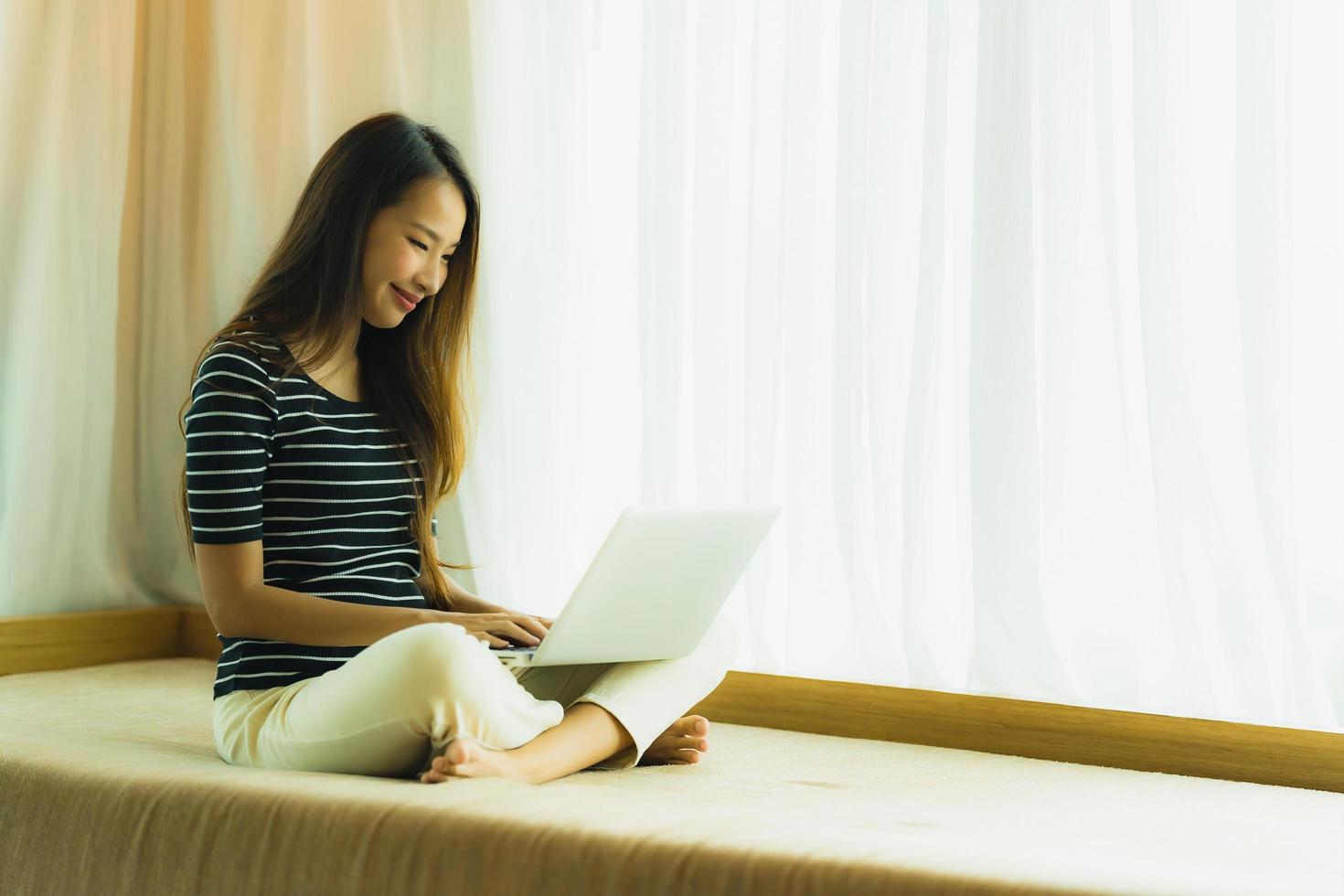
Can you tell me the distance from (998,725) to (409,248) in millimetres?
950

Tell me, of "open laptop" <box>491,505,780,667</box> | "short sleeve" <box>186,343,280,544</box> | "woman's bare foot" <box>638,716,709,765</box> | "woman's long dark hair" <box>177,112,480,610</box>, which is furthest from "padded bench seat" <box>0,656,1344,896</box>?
"woman's long dark hair" <box>177,112,480,610</box>

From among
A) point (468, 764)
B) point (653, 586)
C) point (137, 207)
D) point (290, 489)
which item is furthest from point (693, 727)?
point (137, 207)

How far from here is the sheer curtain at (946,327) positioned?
162cm

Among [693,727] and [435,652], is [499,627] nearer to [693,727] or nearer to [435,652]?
[435,652]

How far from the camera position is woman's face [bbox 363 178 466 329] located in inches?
60.1

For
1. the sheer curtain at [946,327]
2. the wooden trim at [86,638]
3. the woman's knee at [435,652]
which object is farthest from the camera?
the wooden trim at [86,638]

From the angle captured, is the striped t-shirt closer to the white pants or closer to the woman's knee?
the white pants

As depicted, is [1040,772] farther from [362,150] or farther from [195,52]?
[195,52]

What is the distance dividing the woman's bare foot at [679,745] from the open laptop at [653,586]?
120 mm

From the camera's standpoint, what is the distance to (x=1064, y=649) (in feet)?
5.69

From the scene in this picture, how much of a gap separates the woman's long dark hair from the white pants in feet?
0.93

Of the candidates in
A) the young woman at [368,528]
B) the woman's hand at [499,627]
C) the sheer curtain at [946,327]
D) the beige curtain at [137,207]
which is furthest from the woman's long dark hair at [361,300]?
the beige curtain at [137,207]

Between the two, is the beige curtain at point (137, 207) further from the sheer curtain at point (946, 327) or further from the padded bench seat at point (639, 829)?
the padded bench seat at point (639, 829)

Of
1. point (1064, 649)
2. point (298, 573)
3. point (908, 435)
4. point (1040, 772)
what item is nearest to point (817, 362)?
point (908, 435)
